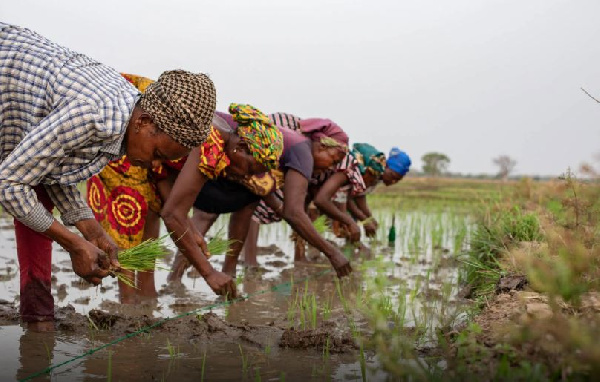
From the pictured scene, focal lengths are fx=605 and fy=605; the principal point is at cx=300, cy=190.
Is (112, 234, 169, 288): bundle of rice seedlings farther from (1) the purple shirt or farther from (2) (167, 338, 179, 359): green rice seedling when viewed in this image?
(1) the purple shirt

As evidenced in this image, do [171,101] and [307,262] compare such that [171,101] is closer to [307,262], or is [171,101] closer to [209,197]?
[209,197]

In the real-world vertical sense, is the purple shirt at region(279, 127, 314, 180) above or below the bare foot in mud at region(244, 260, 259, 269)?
above

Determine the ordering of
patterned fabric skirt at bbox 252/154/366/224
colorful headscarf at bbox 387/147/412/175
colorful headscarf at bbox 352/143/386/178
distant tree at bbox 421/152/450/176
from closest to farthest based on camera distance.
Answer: patterned fabric skirt at bbox 252/154/366/224
colorful headscarf at bbox 352/143/386/178
colorful headscarf at bbox 387/147/412/175
distant tree at bbox 421/152/450/176

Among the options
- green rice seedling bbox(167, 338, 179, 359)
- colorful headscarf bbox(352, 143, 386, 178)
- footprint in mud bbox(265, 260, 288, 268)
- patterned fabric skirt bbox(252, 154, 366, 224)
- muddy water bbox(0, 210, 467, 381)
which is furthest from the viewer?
colorful headscarf bbox(352, 143, 386, 178)

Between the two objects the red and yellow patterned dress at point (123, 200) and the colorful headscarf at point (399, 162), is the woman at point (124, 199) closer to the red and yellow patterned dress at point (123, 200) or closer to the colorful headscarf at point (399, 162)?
the red and yellow patterned dress at point (123, 200)

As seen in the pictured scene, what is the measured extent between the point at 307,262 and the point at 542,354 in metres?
4.43

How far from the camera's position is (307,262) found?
606 centimetres

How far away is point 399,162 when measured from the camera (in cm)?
691

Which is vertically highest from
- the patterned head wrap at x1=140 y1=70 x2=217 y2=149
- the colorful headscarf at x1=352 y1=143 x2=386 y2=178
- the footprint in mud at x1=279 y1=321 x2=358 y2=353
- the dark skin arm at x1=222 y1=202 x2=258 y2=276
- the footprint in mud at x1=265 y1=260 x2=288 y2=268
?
the colorful headscarf at x1=352 y1=143 x2=386 y2=178

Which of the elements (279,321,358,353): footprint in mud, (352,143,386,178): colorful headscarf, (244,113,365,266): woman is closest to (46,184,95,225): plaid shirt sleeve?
(279,321,358,353): footprint in mud

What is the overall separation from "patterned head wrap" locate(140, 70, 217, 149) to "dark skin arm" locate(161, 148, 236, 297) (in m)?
0.89

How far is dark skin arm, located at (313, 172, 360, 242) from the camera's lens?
5.30 metres

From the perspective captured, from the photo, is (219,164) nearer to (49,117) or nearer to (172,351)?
(172,351)

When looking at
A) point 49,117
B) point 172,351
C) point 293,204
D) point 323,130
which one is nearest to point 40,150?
point 49,117
